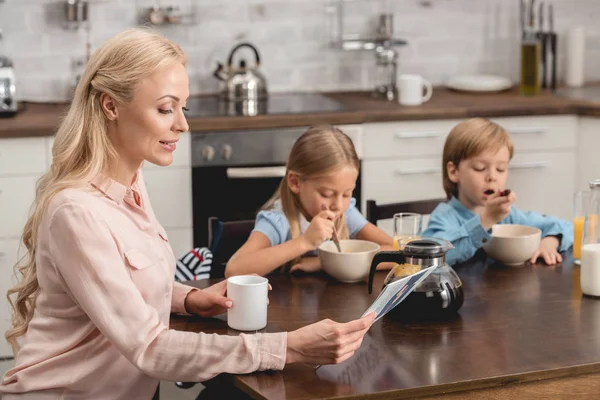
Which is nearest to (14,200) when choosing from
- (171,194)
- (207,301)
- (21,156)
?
(21,156)

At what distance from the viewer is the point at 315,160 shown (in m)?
2.64

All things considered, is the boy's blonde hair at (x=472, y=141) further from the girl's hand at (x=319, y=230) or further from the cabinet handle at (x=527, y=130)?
the cabinet handle at (x=527, y=130)

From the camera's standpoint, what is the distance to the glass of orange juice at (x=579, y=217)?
2424 mm

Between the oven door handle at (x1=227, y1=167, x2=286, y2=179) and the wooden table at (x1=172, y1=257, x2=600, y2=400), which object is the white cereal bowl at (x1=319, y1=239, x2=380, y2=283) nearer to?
the wooden table at (x1=172, y1=257, x2=600, y2=400)

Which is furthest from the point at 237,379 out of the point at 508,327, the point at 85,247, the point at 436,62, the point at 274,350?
the point at 436,62

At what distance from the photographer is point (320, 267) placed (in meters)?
2.47

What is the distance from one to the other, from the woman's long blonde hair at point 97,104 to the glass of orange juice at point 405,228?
2.44 feet

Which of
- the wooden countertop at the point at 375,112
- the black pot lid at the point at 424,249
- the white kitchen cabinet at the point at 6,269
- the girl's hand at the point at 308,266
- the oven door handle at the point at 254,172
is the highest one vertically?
the wooden countertop at the point at 375,112

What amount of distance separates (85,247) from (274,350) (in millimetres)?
393

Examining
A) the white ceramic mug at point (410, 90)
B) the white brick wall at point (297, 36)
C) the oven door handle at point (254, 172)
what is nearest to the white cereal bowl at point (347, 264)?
the oven door handle at point (254, 172)

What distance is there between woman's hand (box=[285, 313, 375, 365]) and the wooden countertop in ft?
7.20

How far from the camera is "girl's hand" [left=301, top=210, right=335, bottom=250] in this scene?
2.35m

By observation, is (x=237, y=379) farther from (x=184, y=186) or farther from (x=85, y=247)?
(x=184, y=186)

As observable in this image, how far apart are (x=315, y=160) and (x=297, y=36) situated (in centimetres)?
219
